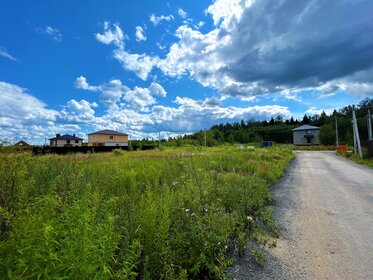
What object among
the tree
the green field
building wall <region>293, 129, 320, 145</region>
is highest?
the tree

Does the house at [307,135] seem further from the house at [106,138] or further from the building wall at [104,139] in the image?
the building wall at [104,139]

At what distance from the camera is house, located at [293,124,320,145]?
73375 mm

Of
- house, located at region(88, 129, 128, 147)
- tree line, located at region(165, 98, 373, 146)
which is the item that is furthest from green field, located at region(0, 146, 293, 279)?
house, located at region(88, 129, 128, 147)

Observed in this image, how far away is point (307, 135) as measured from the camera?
74.2m

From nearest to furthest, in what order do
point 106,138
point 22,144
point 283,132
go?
1. point 22,144
2. point 106,138
3. point 283,132

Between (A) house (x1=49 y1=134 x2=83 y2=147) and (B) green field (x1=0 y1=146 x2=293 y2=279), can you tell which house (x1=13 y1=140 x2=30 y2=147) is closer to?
(B) green field (x1=0 y1=146 x2=293 y2=279)

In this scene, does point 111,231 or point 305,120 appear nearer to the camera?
point 111,231

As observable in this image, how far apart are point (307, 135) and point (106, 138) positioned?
61.0 m

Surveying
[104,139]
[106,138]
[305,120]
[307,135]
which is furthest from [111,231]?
[305,120]

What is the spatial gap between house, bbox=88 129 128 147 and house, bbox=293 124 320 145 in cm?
5557

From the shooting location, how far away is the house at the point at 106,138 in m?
67.8

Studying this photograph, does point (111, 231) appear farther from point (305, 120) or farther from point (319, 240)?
point (305, 120)

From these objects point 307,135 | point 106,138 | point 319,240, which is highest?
point 106,138

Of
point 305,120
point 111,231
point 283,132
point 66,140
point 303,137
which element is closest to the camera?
point 111,231
